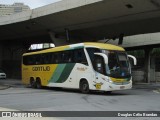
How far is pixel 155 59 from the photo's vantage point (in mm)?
57062

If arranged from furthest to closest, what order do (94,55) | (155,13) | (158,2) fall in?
(155,13)
(158,2)
(94,55)

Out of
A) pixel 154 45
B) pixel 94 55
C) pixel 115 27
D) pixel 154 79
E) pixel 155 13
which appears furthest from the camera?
pixel 154 79

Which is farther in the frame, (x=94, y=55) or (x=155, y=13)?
(x=155, y=13)

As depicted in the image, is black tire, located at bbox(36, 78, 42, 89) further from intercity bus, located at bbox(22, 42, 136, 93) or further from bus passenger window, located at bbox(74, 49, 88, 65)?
bus passenger window, located at bbox(74, 49, 88, 65)

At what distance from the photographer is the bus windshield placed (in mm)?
22255

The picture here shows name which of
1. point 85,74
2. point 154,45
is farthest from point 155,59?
point 85,74

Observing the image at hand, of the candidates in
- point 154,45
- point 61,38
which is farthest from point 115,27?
point 154,45

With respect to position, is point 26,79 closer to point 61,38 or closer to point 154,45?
point 61,38

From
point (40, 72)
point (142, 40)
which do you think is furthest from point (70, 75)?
point (142, 40)

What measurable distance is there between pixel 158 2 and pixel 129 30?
494 inches

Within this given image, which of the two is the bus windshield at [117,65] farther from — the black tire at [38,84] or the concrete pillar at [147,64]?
the concrete pillar at [147,64]

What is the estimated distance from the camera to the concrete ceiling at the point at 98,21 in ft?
103

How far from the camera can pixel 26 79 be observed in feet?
105

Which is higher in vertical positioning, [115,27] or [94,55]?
[115,27]
